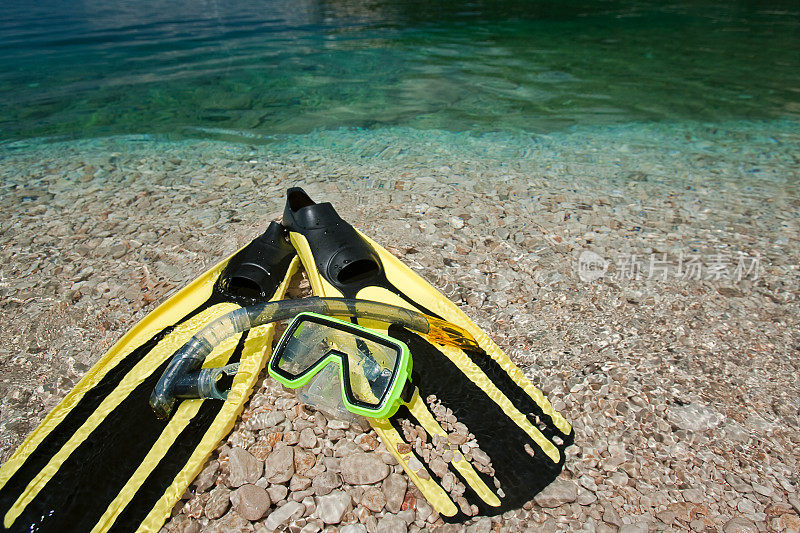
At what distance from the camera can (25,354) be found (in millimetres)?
2221

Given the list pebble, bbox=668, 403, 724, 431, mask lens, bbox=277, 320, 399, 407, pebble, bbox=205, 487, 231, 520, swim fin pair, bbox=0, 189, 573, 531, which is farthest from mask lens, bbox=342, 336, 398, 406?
pebble, bbox=668, 403, 724, 431

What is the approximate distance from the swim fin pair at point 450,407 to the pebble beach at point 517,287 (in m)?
0.07

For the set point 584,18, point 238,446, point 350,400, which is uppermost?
point 584,18

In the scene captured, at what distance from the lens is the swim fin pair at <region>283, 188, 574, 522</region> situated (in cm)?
163

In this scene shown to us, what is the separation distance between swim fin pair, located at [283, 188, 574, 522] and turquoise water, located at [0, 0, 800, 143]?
3.33 meters

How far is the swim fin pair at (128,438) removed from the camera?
1.54 meters

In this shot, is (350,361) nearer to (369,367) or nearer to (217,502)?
(369,367)

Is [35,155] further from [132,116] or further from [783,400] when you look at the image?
[783,400]

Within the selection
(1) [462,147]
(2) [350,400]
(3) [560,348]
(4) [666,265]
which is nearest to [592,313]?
(3) [560,348]

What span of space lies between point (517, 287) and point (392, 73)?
247 inches

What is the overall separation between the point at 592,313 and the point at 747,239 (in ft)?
4.87

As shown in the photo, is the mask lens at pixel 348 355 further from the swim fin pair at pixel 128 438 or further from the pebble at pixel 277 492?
the pebble at pixel 277 492

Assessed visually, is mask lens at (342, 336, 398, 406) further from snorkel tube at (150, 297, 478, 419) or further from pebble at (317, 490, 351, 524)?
pebble at (317, 490, 351, 524)

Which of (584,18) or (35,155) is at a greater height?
(584,18)
